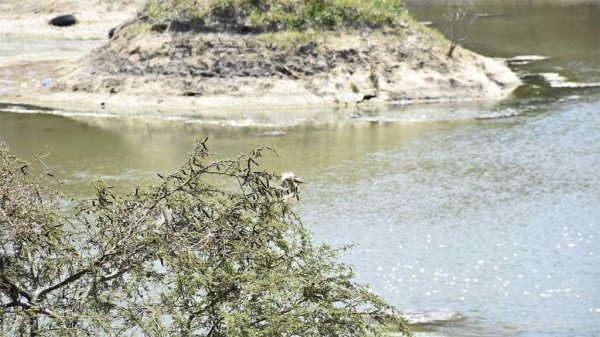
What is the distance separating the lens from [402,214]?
24125 mm

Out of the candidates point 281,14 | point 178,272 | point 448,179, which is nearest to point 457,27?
point 281,14

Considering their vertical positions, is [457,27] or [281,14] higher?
[281,14]

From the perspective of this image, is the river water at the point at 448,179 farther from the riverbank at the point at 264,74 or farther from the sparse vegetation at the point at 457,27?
the sparse vegetation at the point at 457,27

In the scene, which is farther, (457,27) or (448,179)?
(457,27)

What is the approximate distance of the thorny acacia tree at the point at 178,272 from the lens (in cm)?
1023

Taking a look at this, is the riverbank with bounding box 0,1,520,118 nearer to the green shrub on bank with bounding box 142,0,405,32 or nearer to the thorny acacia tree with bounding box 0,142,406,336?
the green shrub on bank with bounding box 142,0,405,32

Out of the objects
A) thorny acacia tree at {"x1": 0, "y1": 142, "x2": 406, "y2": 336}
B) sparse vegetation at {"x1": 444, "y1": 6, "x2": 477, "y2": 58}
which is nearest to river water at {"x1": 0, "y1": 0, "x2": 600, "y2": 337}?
sparse vegetation at {"x1": 444, "y1": 6, "x2": 477, "y2": 58}

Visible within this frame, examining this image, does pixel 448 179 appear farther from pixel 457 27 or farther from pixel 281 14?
pixel 457 27

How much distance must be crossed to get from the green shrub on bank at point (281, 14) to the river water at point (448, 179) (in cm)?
511

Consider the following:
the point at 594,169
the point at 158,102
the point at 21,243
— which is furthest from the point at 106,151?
the point at 21,243

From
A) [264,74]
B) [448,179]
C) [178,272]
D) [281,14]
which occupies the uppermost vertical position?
[281,14]

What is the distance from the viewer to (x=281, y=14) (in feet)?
138

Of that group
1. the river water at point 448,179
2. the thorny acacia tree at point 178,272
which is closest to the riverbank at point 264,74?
the river water at point 448,179

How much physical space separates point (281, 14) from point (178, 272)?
32375mm
